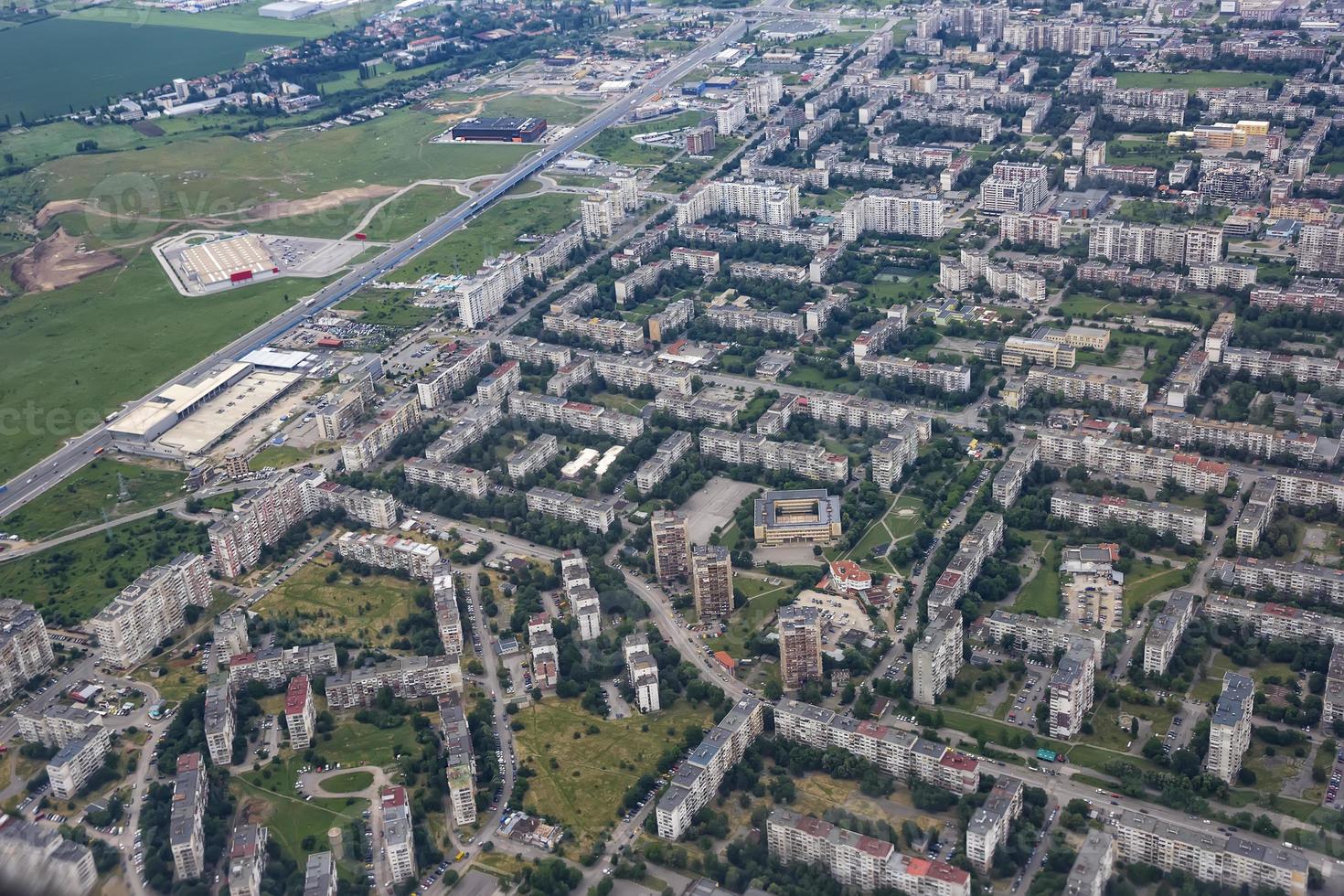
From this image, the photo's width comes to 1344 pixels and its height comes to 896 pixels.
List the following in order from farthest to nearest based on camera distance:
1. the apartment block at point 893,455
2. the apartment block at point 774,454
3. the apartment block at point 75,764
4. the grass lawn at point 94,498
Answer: the grass lawn at point 94,498
the apartment block at point 774,454
the apartment block at point 893,455
the apartment block at point 75,764

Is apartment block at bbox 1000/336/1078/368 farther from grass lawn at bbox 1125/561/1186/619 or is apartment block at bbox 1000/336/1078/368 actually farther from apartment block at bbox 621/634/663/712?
apartment block at bbox 621/634/663/712

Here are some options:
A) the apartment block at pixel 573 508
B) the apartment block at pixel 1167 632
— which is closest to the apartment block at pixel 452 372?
the apartment block at pixel 573 508

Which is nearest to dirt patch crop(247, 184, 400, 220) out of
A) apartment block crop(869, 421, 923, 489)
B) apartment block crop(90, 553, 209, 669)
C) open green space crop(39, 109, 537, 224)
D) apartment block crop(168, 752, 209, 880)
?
open green space crop(39, 109, 537, 224)

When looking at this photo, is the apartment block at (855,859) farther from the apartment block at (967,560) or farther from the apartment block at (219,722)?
the apartment block at (219,722)

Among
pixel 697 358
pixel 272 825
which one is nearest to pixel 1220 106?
pixel 697 358

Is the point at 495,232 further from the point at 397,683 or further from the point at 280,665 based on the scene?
the point at 397,683

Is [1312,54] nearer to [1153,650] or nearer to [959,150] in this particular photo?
[959,150]

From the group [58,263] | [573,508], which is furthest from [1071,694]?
[58,263]

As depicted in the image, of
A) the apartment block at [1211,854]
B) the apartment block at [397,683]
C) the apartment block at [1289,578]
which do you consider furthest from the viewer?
the apartment block at [1289,578]
